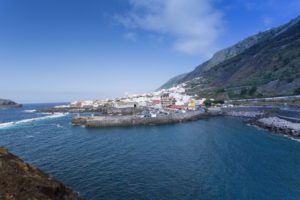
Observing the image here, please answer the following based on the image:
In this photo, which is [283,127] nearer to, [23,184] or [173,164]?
[173,164]

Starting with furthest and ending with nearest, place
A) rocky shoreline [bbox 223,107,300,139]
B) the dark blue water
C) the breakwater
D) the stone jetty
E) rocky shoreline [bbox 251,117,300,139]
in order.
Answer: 1. the breakwater
2. rocky shoreline [bbox 223,107,300,139]
3. the stone jetty
4. rocky shoreline [bbox 251,117,300,139]
5. the dark blue water

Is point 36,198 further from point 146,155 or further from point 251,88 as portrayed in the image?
point 251,88

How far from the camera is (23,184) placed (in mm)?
13180

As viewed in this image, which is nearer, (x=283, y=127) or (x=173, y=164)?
(x=173, y=164)

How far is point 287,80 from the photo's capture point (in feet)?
334

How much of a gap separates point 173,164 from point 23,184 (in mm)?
20676

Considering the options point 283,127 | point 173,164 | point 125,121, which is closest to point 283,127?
point 283,127

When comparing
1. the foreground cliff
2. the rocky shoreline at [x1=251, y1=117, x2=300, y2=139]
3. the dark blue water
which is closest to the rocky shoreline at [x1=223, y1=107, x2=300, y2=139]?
the rocky shoreline at [x1=251, y1=117, x2=300, y2=139]

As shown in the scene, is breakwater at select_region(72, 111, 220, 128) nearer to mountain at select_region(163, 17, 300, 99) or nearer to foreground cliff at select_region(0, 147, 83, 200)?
mountain at select_region(163, 17, 300, 99)

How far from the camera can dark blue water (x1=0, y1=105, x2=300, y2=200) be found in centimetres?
2262

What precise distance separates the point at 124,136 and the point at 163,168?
976 inches

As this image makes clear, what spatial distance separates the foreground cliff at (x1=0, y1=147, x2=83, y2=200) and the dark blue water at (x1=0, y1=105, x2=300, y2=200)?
7.33 metres

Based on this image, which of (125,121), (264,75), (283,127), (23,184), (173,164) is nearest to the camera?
(23,184)

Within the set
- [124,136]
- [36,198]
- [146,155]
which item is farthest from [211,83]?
[36,198]
